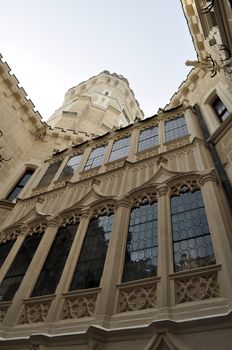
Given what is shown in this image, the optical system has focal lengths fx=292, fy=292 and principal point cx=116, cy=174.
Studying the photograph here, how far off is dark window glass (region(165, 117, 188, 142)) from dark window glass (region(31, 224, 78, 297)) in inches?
206

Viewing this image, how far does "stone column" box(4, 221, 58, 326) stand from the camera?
694 centimetres

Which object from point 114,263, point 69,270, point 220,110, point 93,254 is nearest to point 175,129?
point 220,110

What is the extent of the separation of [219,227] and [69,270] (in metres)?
3.79

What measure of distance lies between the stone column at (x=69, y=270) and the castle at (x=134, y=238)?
0.10 ft

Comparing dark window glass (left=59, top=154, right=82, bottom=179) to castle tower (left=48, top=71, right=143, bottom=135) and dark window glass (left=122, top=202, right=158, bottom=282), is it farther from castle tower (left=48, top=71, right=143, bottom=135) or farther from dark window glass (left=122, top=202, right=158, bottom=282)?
castle tower (left=48, top=71, right=143, bottom=135)

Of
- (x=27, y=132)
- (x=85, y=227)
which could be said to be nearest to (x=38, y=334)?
(x=85, y=227)

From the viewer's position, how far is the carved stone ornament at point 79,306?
6.19 m

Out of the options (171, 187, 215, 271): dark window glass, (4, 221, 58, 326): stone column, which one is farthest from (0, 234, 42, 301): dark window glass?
(171, 187, 215, 271): dark window glass

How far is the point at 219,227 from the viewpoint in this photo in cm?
620

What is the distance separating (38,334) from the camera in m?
5.82

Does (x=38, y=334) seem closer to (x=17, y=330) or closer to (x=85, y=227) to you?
(x=17, y=330)

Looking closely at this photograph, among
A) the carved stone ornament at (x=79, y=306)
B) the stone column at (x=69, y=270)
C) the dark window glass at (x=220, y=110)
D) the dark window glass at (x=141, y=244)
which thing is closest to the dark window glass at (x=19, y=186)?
the stone column at (x=69, y=270)

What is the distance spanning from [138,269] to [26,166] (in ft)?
38.2

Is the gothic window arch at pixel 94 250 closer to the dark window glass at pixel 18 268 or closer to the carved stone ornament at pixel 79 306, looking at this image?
the carved stone ornament at pixel 79 306
